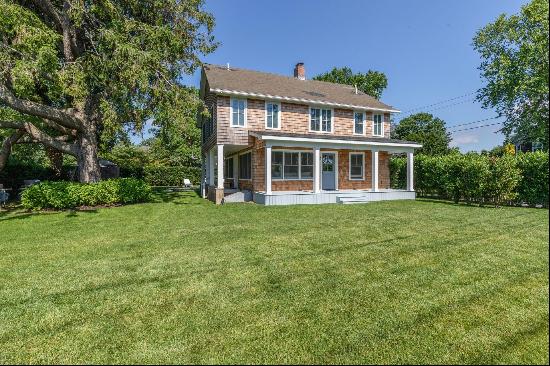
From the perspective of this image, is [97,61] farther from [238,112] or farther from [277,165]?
[277,165]

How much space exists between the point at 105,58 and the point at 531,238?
16.2 m

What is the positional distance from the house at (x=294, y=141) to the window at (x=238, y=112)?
52 millimetres

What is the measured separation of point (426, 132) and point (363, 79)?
16.6 metres

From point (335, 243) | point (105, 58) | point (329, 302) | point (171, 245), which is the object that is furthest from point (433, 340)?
point (105, 58)

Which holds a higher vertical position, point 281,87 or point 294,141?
point 281,87

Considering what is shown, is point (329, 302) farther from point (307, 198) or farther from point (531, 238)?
point (307, 198)

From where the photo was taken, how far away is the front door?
18.2 metres

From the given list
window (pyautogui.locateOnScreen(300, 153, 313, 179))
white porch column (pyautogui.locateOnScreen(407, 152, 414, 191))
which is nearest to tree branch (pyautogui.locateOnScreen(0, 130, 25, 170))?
window (pyautogui.locateOnScreen(300, 153, 313, 179))

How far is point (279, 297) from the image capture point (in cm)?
398

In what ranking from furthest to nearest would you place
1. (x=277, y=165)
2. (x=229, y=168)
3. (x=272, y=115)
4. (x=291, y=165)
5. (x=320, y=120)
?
(x=229, y=168), (x=320, y=120), (x=272, y=115), (x=291, y=165), (x=277, y=165)

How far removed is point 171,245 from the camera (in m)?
6.79

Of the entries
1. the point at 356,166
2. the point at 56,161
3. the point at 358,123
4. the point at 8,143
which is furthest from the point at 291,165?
the point at 56,161

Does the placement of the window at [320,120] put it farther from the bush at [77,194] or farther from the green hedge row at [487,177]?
the bush at [77,194]

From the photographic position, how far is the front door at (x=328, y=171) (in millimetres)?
18188
